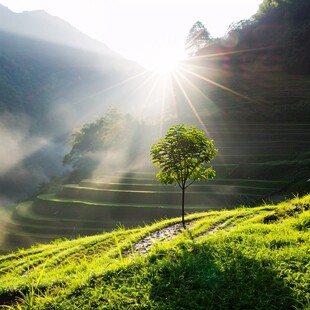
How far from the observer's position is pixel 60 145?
5020 inches

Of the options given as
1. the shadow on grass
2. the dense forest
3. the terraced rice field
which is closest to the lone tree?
the shadow on grass

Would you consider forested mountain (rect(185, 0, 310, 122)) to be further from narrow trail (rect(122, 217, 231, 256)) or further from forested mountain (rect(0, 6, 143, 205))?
forested mountain (rect(0, 6, 143, 205))

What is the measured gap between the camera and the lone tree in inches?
416

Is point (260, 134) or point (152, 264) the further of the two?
point (260, 134)

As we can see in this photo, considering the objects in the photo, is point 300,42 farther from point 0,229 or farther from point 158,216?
point 0,229

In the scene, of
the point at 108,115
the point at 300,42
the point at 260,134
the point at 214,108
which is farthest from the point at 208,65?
the point at 260,134

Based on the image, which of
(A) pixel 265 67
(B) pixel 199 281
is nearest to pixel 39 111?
(A) pixel 265 67

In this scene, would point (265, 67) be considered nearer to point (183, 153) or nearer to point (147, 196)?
point (147, 196)

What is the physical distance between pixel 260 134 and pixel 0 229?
3070 centimetres

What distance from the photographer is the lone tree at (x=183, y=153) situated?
10.6 m

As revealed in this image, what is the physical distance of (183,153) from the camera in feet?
34.5

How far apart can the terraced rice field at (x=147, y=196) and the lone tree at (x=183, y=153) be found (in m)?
10.3

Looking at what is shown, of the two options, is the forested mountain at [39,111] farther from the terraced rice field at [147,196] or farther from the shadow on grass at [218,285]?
the shadow on grass at [218,285]

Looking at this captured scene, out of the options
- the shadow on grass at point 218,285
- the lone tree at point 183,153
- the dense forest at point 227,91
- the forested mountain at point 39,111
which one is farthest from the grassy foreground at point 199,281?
the forested mountain at point 39,111
